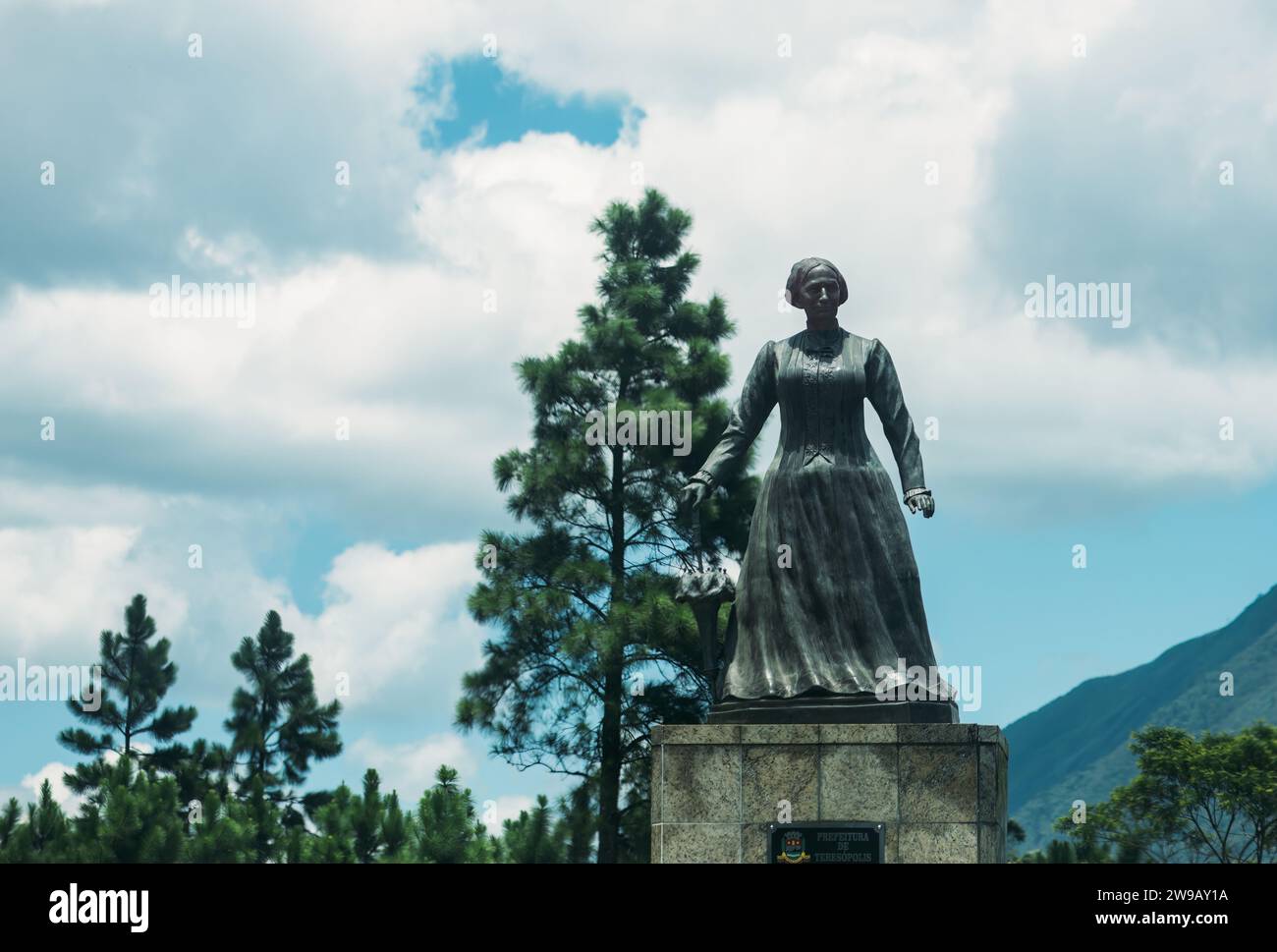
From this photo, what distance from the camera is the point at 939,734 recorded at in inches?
455

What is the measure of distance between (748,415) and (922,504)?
1.47 meters

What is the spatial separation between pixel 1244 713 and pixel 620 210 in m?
145

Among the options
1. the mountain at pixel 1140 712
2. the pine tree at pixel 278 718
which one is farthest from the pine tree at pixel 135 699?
the mountain at pixel 1140 712

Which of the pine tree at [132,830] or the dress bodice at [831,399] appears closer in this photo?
the dress bodice at [831,399]

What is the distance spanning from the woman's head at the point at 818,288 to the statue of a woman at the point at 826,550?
0.01m

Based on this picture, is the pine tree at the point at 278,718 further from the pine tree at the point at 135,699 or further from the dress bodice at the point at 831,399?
the dress bodice at the point at 831,399

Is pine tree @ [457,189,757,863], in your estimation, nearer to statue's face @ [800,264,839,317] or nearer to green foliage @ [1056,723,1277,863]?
statue's face @ [800,264,839,317]

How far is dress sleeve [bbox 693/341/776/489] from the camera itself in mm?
13156

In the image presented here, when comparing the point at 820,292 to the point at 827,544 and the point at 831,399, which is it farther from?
the point at 827,544

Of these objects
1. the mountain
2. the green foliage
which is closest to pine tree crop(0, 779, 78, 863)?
the green foliage

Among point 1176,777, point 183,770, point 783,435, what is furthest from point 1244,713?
point 783,435

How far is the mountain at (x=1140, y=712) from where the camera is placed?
530 feet

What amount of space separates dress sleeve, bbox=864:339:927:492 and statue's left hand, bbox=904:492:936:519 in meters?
0.12
